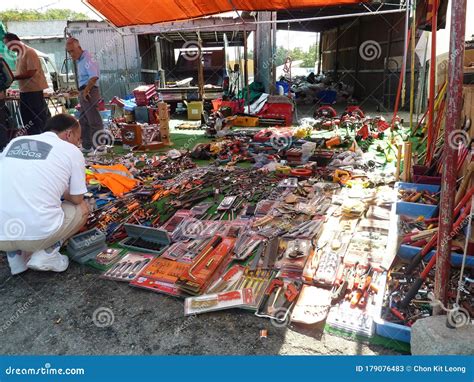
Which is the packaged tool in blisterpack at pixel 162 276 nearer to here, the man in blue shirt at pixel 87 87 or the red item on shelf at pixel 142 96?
the man in blue shirt at pixel 87 87

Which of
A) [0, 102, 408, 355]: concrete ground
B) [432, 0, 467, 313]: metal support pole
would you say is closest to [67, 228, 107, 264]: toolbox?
[0, 102, 408, 355]: concrete ground

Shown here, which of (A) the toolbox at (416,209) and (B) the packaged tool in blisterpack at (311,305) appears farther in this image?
(A) the toolbox at (416,209)

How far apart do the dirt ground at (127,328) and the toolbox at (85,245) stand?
0.38 m

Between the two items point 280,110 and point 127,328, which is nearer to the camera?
point 127,328

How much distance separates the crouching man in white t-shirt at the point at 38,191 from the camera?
285 centimetres

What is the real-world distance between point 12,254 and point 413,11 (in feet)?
24.3

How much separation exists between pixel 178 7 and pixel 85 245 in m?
7.12

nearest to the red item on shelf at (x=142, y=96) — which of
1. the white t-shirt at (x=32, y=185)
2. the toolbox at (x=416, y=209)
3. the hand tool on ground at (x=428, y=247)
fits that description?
the white t-shirt at (x=32, y=185)

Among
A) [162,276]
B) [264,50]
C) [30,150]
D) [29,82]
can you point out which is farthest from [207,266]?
[264,50]

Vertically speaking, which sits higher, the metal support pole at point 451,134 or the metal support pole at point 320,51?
the metal support pole at point 320,51

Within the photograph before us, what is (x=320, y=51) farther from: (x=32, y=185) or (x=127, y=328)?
(x=127, y=328)

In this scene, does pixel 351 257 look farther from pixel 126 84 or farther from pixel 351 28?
pixel 351 28

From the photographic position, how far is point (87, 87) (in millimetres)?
6855

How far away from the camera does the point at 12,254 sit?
3102mm
